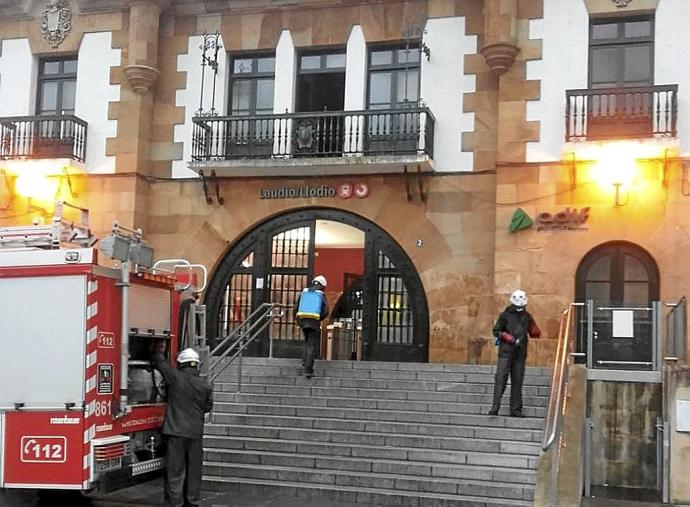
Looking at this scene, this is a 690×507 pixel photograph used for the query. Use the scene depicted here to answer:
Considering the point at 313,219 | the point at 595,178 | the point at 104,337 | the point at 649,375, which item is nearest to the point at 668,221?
the point at 595,178

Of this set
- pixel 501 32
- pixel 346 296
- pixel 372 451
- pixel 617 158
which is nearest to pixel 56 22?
pixel 346 296

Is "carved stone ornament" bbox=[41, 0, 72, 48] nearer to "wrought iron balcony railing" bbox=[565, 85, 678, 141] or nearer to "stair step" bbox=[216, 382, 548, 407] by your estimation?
"stair step" bbox=[216, 382, 548, 407]

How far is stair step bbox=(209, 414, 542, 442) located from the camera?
12.5 m

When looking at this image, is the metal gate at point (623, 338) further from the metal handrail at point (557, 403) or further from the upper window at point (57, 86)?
the upper window at point (57, 86)

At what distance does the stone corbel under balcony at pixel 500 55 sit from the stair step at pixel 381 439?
7.14 metres

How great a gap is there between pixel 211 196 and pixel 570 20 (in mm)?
7500

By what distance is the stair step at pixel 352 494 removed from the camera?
11.0 meters

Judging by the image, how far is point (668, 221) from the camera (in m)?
15.6

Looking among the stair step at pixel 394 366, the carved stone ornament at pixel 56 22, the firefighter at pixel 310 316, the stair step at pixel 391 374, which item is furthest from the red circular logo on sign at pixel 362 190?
the carved stone ornament at pixel 56 22

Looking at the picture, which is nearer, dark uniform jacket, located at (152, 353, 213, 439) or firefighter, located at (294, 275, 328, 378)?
dark uniform jacket, located at (152, 353, 213, 439)

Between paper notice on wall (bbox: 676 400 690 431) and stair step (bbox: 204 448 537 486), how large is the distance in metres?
2.83

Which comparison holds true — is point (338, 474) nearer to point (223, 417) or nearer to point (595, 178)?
point (223, 417)

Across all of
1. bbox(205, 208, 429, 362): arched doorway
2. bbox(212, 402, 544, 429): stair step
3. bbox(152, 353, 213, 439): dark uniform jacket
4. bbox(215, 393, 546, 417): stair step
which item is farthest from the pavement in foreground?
bbox(205, 208, 429, 362): arched doorway

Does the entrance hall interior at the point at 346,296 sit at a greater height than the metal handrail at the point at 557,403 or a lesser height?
greater
